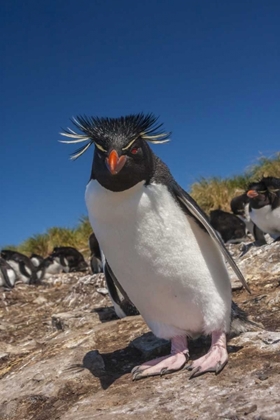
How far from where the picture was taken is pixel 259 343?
9.55 feet

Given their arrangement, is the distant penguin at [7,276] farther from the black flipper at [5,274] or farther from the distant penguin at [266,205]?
the distant penguin at [266,205]

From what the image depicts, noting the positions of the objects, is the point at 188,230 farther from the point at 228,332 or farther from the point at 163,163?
the point at 228,332

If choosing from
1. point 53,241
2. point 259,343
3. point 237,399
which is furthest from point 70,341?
point 53,241

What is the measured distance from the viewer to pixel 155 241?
112 inches

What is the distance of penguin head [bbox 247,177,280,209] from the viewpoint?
7.83 m

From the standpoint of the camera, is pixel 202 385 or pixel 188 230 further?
pixel 188 230

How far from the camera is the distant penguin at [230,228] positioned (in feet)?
35.9

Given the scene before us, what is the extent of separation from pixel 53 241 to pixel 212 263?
54.0 feet

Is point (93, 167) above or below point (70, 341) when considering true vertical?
above

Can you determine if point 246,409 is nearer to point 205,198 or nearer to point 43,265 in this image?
point 43,265

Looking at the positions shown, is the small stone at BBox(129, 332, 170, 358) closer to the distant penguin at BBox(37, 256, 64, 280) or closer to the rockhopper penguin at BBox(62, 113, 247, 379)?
the rockhopper penguin at BBox(62, 113, 247, 379)

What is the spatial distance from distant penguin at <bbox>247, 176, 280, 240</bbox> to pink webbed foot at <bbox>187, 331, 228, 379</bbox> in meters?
4.87

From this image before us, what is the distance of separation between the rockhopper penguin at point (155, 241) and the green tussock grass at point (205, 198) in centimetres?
1107

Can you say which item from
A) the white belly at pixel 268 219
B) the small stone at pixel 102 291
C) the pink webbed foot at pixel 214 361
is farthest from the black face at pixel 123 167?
the white belly at pixel 268 219
